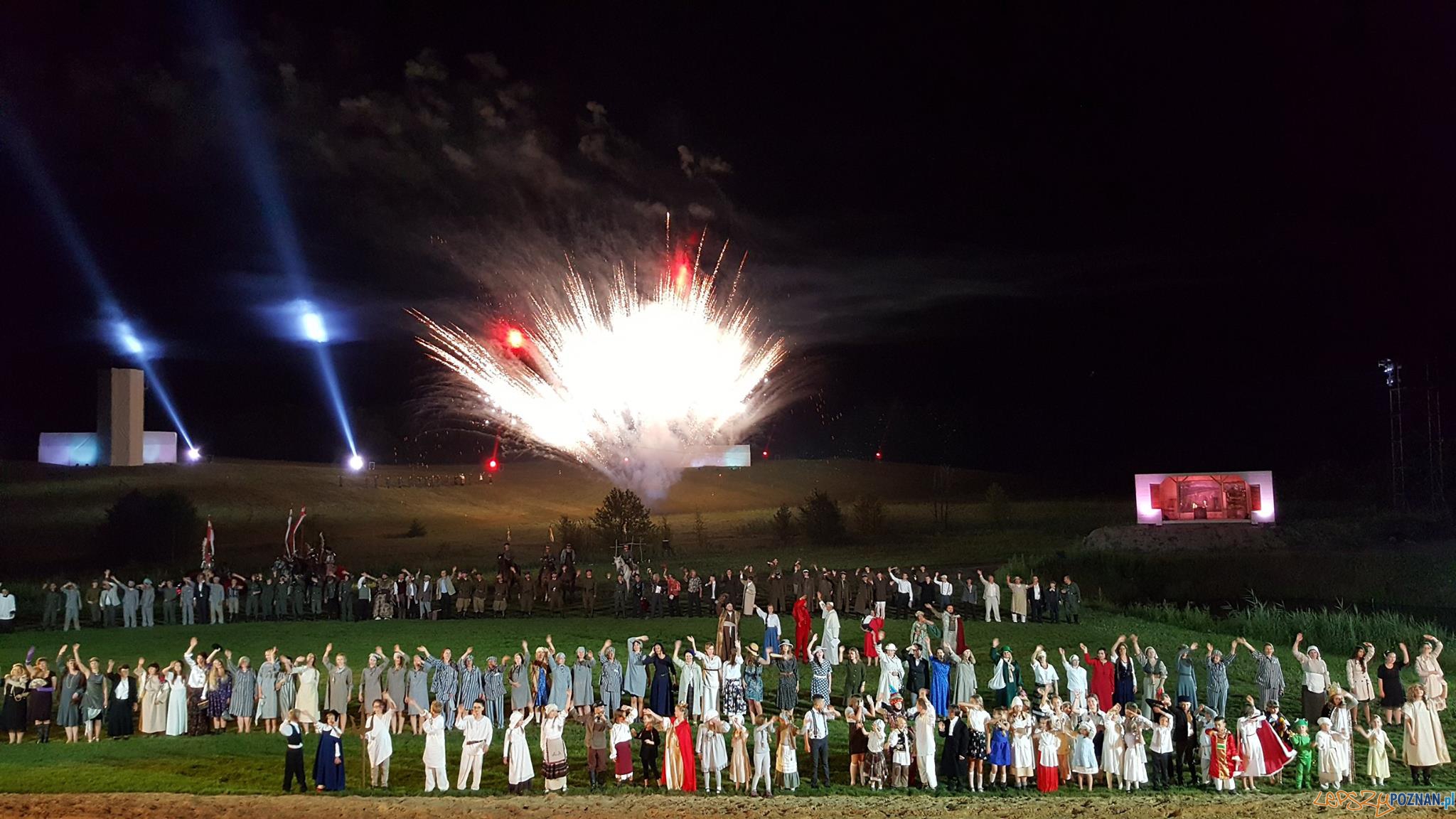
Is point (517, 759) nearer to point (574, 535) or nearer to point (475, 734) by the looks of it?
point (475, 734)

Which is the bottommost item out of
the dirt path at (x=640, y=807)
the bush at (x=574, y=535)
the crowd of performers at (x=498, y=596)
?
the dirt path at (x=640, y=807)

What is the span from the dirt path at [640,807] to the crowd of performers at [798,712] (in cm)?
51

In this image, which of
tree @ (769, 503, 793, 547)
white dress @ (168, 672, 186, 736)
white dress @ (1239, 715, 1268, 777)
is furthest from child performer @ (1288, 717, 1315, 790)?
tree @ (769, 503, 793, 547)

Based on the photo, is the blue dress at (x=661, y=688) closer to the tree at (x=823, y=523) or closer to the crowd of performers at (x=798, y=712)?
the crowd of performers at (x=798, y=712)

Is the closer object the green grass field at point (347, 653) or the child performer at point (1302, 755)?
the child performer at point (1302, 755)

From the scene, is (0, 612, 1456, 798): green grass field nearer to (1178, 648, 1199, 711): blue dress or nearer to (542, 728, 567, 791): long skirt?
(542, 728, 567, 791): long skirt

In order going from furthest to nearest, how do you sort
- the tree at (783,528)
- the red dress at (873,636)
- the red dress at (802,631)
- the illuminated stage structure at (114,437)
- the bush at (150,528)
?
the illuminated stage structure at (114,437), the tree at (783,528), the bush at (150,528), the red dress at (802,631), the red dress at (873,636)

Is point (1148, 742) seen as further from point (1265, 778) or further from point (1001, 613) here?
point (1001, 613)

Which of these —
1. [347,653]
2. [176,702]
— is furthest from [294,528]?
[176,702]

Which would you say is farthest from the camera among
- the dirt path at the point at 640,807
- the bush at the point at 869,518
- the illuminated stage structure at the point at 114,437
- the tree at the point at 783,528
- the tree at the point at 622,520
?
the illuminated stage structure at the point at 114,437

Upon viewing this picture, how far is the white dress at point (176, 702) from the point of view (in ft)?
60.8

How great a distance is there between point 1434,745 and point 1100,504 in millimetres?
57491

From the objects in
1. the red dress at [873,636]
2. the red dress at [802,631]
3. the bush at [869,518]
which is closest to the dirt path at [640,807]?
→ the red dress at [873,636]

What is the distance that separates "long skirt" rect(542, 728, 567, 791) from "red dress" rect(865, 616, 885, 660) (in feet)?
Answer: 27.0
